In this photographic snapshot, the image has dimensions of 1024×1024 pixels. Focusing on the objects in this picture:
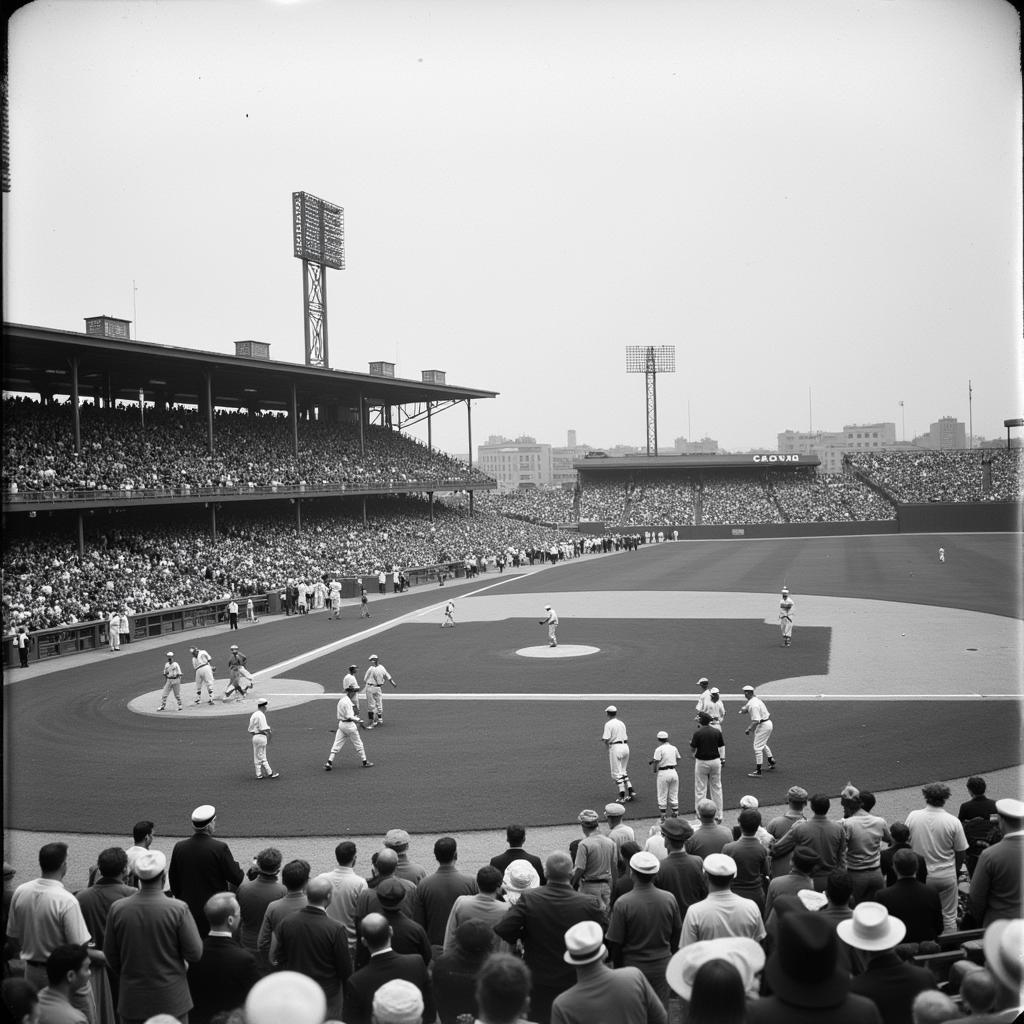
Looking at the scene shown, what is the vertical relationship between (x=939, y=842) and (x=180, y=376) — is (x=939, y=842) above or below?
below

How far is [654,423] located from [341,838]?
312 ft

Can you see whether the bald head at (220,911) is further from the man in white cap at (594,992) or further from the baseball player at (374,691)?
the baseball player at (374,691)

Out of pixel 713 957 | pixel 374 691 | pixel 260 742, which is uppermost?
pixel 713 957

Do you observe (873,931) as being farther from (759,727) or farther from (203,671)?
(203,671)

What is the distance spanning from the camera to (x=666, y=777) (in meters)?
13.4

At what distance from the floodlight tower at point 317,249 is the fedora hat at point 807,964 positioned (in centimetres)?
5997

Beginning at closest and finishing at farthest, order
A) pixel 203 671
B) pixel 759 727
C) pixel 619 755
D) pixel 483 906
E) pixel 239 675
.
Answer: pixel 483 906, pixel 619 755, pixel 759 727, pixel 203 671, pixel 239 675

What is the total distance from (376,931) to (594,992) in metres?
1.50

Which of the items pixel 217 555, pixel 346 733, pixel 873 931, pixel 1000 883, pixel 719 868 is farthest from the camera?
pixel 217 555

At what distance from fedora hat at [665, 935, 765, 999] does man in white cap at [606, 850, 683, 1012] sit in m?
1.52

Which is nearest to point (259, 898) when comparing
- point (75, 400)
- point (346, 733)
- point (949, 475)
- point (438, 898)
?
point (438, 898)

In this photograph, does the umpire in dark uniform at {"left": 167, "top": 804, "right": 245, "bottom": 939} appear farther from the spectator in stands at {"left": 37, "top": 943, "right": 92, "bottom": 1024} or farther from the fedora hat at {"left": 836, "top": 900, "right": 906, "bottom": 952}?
the fedora hat at {"left": 836, "top": 900, "right": 906, "bottom": 952}

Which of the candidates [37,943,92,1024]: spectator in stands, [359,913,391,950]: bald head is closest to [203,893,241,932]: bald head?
[37,943,92,1024]: spectator in stands

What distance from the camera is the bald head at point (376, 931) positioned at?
5.56 metres
